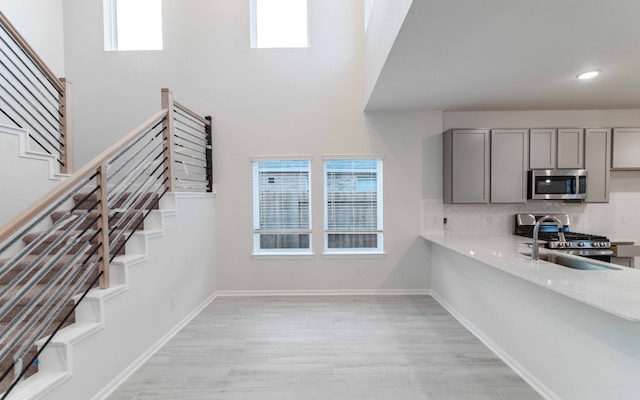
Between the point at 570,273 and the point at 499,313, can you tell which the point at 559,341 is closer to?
the point at 570,273

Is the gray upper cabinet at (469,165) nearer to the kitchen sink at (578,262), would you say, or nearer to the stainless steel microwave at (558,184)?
the stainless steel microwave at (558,184)

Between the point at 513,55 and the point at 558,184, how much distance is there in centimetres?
242

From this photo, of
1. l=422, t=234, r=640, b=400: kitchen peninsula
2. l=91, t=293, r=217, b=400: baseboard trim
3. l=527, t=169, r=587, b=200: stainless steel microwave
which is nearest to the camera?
l=422, t=234, r=640, b=400: kitchen peninsula

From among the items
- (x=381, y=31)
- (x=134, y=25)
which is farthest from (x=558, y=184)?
(x=134, y=25)

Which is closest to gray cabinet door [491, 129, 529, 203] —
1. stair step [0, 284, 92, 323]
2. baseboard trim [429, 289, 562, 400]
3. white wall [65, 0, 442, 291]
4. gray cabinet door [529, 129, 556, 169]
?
gray cabinet door [529, 129, 556, 169]

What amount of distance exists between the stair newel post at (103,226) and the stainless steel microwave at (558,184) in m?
4.79

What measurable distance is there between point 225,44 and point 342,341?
13.8 feet

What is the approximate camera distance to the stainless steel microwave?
4.11 metres

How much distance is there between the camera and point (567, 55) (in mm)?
2592

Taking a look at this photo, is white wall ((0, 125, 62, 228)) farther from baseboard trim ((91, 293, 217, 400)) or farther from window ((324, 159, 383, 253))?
window ((324, 159, 383, 253))

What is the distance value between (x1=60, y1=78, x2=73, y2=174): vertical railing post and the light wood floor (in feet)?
7.62

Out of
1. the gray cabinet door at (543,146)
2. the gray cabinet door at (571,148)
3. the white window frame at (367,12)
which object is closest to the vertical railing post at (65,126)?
the white window frame at (367,12)

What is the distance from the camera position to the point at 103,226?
2.32 metres

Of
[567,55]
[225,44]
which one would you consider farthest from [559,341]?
[225,44]
